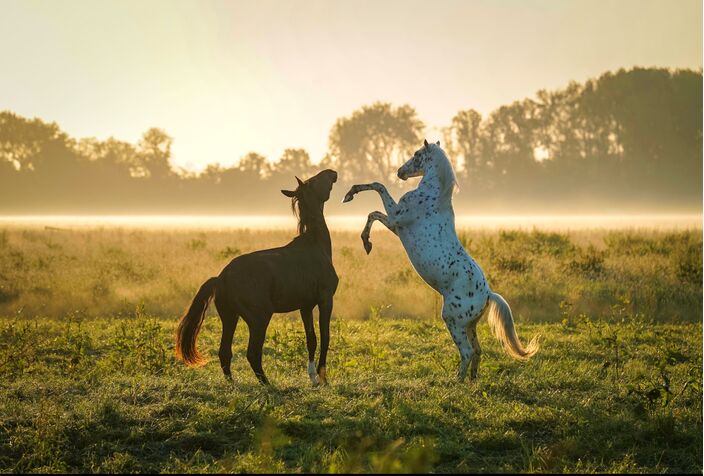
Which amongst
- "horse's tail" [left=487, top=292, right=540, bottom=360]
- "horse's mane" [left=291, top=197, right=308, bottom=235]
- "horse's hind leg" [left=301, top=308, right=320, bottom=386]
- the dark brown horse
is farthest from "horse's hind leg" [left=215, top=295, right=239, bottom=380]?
"horse's tail" [left=487, top=292, right=540, bottom=360]

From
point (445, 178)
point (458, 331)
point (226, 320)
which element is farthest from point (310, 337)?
point (445, 178)

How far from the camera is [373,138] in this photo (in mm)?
72562

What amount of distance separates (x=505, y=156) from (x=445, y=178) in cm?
7215

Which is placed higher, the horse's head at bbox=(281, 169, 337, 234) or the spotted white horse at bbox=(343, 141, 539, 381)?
the horse's head at bbox=(281, 169, 337, 234)

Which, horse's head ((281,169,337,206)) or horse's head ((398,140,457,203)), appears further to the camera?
horse's head ((398,140,457,203))

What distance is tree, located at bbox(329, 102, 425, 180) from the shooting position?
7081 cm

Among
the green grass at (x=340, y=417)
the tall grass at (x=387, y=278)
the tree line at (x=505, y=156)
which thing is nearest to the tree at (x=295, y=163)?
the tree line at (x=505, y=156)

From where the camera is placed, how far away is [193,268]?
849 inches

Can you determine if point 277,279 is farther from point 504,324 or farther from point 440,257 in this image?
point 504,324

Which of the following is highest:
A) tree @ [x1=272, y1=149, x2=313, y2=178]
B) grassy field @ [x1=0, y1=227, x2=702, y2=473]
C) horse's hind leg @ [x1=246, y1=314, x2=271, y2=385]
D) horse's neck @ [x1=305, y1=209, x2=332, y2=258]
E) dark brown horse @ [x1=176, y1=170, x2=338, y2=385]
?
tree @ [x1=272, y1=149, x2=313, y2=178]

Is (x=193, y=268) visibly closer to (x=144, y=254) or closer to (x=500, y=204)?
(x=144, y=254)

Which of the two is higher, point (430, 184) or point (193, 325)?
point (430, 184)

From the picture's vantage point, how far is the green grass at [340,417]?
6.24 m

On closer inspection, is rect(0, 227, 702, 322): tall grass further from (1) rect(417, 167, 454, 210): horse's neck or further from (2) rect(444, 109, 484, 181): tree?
(2) rect(444, 109, 484, 181): tree
